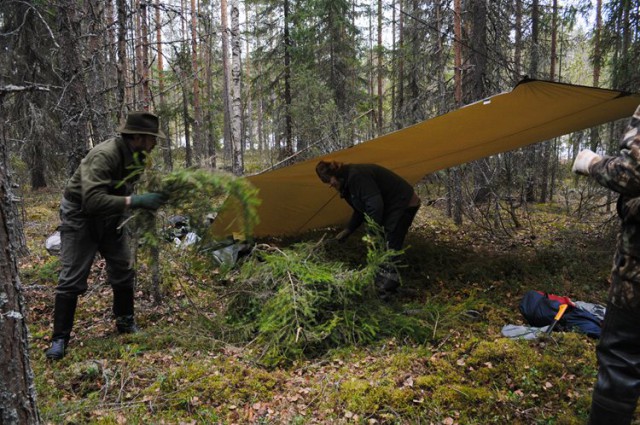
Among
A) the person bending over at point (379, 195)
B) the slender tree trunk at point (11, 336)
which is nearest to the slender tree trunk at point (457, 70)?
the person bending over at point (379, 195)

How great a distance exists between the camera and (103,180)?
2824 mm

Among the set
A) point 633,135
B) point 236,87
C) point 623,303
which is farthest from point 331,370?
point 236,87

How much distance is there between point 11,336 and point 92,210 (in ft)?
4.18

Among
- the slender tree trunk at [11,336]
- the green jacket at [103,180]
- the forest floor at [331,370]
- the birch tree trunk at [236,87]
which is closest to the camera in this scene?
the slender tree trunk at [11,336]

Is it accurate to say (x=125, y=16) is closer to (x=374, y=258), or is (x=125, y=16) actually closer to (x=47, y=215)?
(x=374, y=258)

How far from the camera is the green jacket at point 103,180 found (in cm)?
272

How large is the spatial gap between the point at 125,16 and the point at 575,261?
5851mm

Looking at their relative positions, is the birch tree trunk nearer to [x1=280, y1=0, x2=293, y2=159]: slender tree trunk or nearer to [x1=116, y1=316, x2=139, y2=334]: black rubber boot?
[x1=280, y1=0, x2=293, y2=159]: slender tree trunk

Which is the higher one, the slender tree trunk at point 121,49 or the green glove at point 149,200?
the slender tree trunk at point 121,49

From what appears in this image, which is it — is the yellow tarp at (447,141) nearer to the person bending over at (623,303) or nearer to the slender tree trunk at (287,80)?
Answer: the person bending over at (623,303)

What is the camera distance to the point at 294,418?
2393mm

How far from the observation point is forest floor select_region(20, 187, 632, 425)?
241cm

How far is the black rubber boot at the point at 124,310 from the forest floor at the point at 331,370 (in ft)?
0.46

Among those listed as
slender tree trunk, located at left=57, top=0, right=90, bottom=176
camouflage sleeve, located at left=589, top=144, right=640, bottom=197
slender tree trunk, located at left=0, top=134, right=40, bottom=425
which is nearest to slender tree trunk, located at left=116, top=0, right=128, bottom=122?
slender tree trunk, located at left=57, top=0, right=90, bottom=176
